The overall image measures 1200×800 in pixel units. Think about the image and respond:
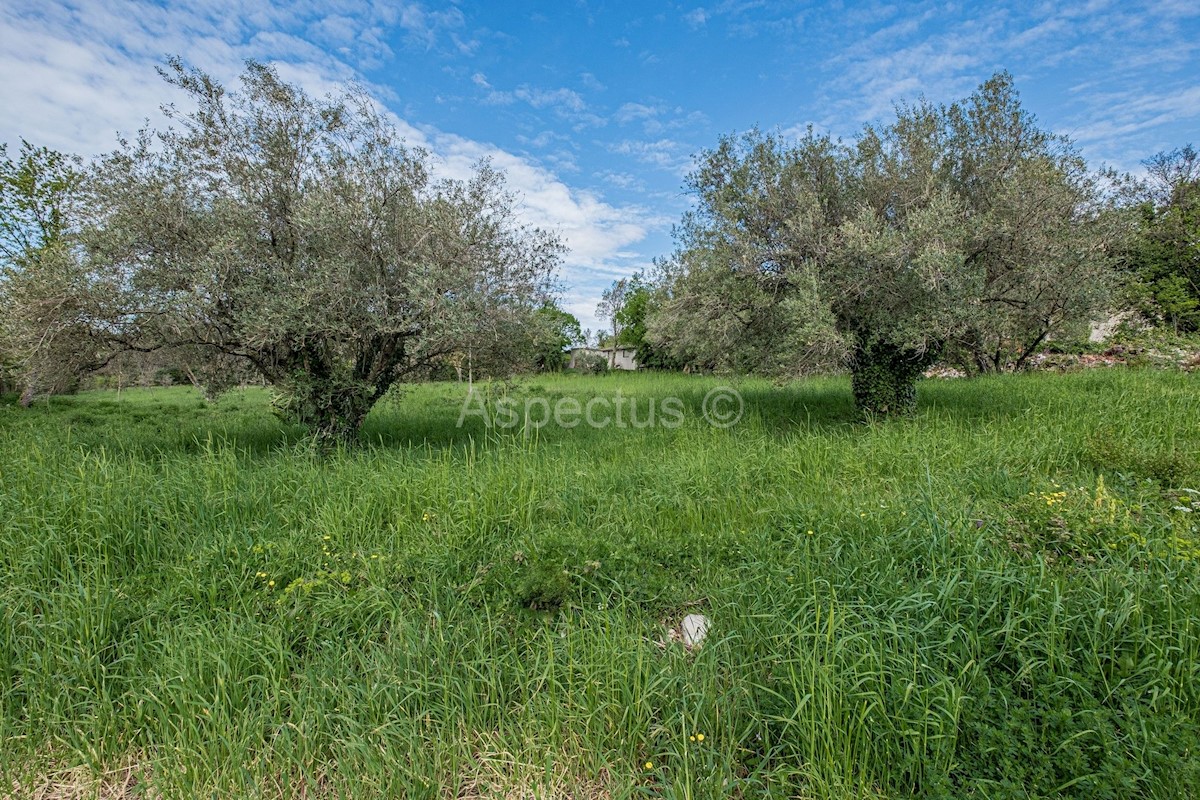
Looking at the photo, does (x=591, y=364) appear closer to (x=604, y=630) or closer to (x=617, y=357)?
(x=617, y=357)

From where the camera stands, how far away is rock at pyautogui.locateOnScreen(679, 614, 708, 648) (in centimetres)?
274

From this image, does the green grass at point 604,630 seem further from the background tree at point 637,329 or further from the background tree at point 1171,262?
the background tree at point 637,329

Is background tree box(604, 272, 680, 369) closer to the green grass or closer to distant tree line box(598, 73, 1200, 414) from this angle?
distant tree line box(598, 73, 1200, 414)

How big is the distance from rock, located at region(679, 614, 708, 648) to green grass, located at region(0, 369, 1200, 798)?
103 mm

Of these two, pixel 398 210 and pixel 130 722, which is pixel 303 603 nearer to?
pixel 130 722

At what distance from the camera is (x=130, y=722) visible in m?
2.32

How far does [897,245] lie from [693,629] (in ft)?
20.6

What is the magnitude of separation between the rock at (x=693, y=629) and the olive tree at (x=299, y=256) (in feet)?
14.5

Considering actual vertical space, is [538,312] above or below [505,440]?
above

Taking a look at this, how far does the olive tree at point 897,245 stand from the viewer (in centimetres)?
669

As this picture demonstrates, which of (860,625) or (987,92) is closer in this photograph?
(860,625)

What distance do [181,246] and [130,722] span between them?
19.3 feet

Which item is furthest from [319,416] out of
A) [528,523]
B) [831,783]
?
[831,783]

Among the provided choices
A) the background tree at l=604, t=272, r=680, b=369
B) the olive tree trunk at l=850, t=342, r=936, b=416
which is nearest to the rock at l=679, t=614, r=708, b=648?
the olive tree trunk at l=850, t=342, r=936, b=416
